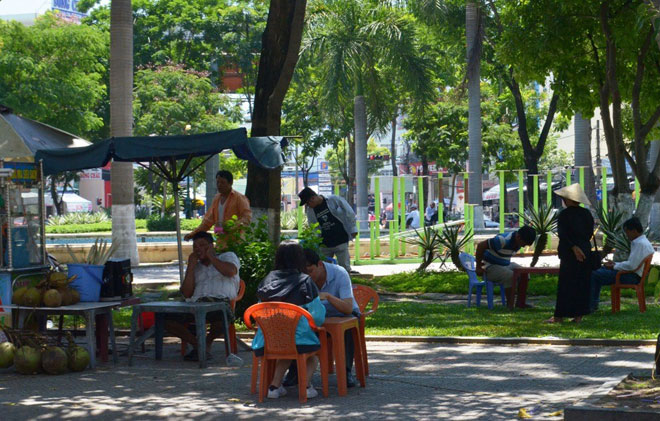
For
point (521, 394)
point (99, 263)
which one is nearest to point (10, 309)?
point (99, 263)

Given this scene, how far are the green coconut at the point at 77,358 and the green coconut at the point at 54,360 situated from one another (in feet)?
0.23

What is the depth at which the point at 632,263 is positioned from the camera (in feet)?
41.9

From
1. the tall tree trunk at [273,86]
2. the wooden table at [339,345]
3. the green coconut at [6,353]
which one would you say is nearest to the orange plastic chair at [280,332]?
the wooden table at [339,345]

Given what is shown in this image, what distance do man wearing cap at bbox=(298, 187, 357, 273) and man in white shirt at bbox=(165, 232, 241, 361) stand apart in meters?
5.30

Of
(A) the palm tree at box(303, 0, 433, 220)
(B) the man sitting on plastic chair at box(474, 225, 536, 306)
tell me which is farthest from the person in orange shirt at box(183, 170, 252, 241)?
(A) the palm tree at box(303, 0, 433, 220)

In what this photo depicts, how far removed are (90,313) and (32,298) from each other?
0.60m

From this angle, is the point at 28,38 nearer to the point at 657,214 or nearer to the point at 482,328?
the point at 657,214

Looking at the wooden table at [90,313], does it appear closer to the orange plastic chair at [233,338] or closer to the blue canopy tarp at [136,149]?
the orange plastic chair at [233,338]

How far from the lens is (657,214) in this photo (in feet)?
104

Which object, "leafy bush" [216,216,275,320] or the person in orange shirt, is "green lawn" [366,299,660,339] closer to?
"leafy bush" [216,216,275,320]

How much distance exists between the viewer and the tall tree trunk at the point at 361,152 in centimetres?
3888

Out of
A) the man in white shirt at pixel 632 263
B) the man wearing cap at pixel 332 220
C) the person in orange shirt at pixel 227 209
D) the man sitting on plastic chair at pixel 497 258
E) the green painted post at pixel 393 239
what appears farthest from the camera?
the green painted post at pixel 393 239

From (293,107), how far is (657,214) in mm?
23512

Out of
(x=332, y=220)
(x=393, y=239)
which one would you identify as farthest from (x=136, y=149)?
(x=393, y=239)
